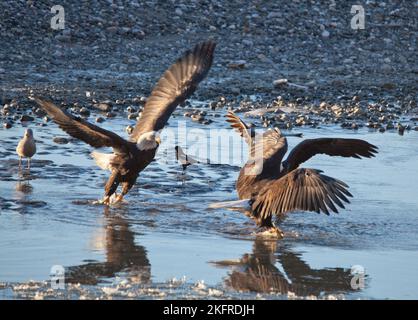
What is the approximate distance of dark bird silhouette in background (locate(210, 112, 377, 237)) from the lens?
8.21 metres

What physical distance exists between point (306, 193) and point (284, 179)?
283 mm

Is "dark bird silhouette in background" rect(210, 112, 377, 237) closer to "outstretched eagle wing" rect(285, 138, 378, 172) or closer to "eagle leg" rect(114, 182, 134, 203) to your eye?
"outstretched eagle wing" rect(285, 138, 378, 172)

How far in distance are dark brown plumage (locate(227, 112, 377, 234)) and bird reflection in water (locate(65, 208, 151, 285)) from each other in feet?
3.63

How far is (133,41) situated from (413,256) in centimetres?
971

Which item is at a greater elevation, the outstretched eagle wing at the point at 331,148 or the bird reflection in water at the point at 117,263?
the outstretched eagle wing at the point at 331,148

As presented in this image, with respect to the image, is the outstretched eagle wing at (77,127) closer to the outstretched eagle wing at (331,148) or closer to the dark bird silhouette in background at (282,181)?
the dark bird silhouette in background at (282,181)

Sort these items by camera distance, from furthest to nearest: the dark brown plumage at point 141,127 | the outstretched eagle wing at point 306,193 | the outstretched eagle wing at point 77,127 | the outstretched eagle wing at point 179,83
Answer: the outstretched eagle wing at point 179,83 → the dark brown plumage at point 141,127 → the outstretched eagle wing at point 77,127 → the outstretched eagle wing at point 306,193

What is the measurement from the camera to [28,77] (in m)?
15.1

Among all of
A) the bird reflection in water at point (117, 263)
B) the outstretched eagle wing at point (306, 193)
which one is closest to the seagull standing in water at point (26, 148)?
the bird reflection in water at point (117, 263)

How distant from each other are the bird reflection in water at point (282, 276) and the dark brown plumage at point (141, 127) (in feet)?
6.78

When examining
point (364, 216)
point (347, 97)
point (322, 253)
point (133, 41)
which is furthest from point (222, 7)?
point (322, 253)

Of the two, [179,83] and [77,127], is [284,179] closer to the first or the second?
[77,127]

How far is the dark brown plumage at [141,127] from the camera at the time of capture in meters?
9.32

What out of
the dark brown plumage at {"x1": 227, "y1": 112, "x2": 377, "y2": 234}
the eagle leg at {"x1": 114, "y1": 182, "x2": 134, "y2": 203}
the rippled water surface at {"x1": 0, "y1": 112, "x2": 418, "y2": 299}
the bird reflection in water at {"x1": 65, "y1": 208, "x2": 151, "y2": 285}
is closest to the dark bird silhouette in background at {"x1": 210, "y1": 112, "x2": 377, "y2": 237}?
the dark brown plumage at {"x1": 227, "y1": 112, "x2": 377, "y2": 234}
